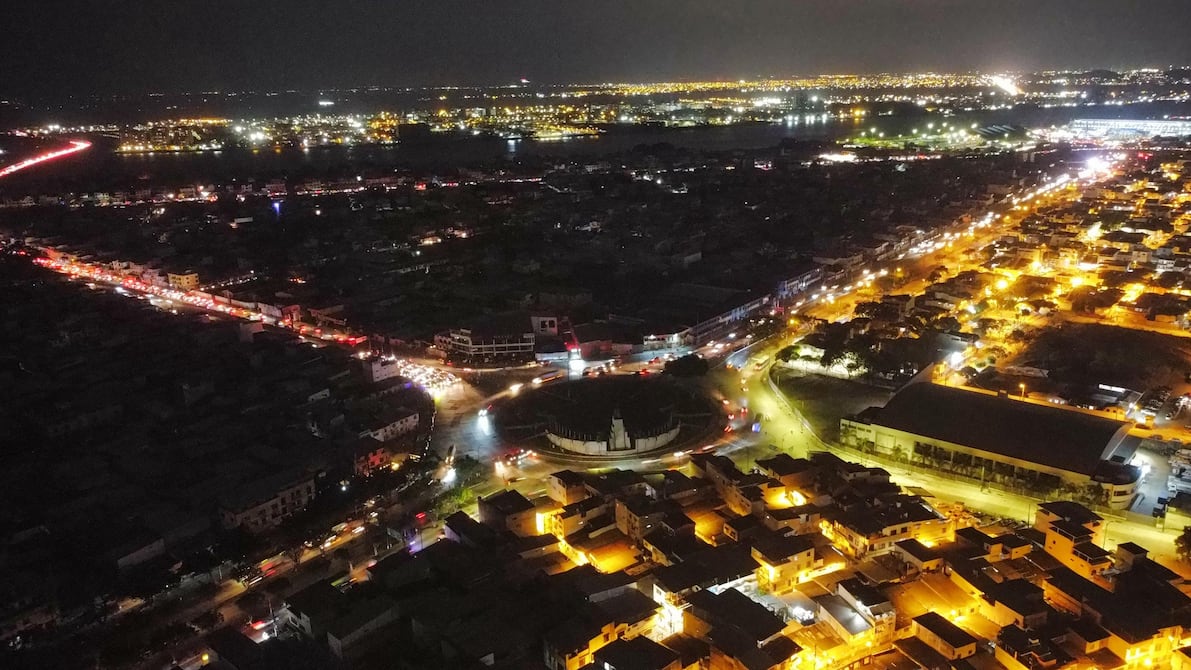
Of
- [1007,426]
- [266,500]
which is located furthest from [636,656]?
[1007,426]

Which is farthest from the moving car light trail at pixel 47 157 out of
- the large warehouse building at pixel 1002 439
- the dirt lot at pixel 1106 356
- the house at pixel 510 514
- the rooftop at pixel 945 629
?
the rooftop at pixel 945 629

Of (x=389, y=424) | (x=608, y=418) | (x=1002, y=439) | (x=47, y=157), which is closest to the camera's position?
(x=1002, y=439)

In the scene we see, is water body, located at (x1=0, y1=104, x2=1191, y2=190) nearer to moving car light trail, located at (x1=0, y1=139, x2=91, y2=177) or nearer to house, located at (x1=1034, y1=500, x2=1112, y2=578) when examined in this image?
moving car light trail, located at (x1=0, y1=139, x2=91, y2=177)

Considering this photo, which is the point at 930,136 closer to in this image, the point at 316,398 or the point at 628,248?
the point at 628,248

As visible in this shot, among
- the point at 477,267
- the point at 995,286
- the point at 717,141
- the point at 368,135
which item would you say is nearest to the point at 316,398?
the point at 477,267

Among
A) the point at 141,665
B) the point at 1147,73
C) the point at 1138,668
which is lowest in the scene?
the point at 141,665

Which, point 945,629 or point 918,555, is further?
point 918,555

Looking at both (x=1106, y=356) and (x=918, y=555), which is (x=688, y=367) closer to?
(x=918, y=555)
